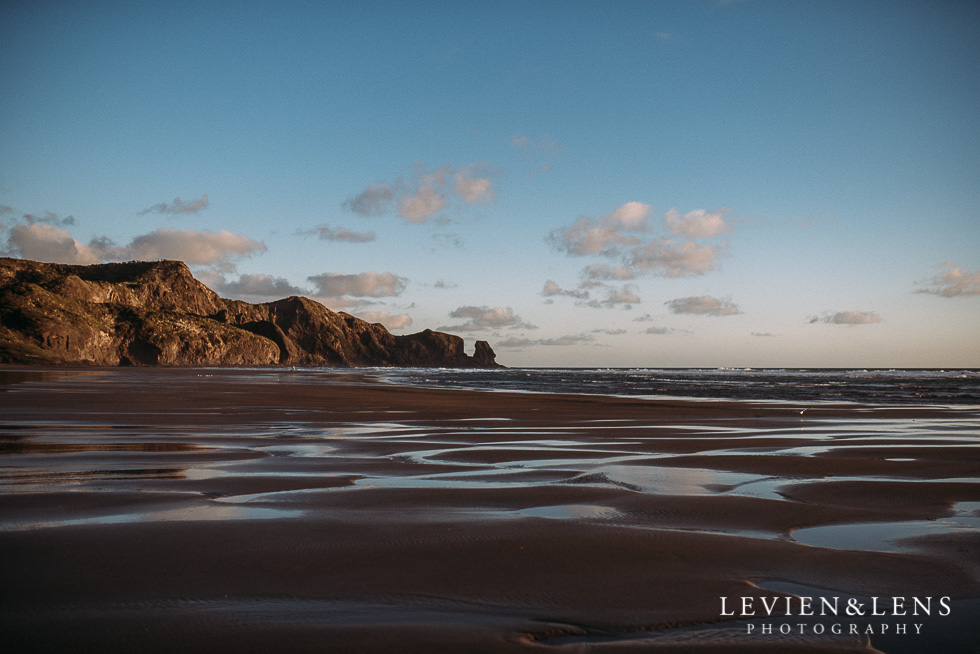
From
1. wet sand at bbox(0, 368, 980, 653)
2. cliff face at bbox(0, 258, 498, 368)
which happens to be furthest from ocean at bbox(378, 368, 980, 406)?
cliff face at bbox(0, 258, 498, 368)

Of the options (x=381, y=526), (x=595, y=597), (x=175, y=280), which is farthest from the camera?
(x=175, y=280)

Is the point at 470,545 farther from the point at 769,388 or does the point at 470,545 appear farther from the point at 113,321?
the point at 113,321

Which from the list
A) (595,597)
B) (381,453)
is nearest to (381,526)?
(595,597)

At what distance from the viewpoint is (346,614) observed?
3043 millimetres

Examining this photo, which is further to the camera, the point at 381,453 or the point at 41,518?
the point at 381,453

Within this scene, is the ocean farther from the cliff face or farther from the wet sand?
the cliff face

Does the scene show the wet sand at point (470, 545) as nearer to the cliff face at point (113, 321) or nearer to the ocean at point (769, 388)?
the ocean at point (769, 388)

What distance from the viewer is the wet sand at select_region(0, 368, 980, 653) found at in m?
2.87

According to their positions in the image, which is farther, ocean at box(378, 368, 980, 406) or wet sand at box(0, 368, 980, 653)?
ocean at box(378, 368, 980, 406)

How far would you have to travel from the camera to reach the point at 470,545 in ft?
14.1

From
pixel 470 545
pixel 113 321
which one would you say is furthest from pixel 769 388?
pixel 113 321

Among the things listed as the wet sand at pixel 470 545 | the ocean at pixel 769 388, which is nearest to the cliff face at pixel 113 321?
the ocean at pixel 769 388

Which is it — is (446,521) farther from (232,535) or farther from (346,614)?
(346,614)

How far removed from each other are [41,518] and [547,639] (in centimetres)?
430
